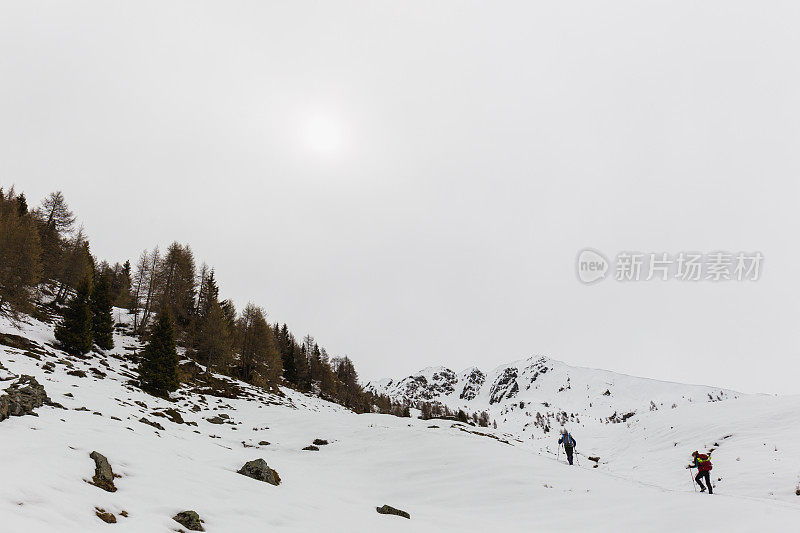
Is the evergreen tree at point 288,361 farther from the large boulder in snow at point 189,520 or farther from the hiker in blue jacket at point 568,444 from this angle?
the large boulder in snow at point 189,520

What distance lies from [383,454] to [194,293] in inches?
1659

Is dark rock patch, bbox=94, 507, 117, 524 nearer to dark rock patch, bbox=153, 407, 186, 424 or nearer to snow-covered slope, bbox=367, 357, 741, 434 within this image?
dark rock patch, bbox=153, 407, 186, 424

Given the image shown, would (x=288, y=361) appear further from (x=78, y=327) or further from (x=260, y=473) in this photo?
(x=260, y=473)

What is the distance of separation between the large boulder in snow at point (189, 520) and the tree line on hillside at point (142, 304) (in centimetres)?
2548

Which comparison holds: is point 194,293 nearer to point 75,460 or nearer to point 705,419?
point 75,460

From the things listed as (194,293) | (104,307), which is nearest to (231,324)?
(194,293)

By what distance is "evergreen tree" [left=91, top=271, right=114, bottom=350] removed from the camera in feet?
108

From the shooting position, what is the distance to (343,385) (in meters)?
79.1

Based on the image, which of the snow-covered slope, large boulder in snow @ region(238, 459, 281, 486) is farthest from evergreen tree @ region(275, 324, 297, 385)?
large boulder in snow @ region(238, 459, 281, 486)

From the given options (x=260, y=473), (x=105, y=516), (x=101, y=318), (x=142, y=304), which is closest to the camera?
(x=105, y=516)

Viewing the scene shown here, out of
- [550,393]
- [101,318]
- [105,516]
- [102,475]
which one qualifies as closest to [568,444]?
[102,475]

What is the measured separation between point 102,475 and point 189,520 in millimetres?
2453

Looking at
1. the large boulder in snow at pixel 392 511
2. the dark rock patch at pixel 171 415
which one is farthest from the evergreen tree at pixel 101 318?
the large boulder in snow at pixel 392 511

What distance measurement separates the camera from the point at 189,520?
641 centimetres
